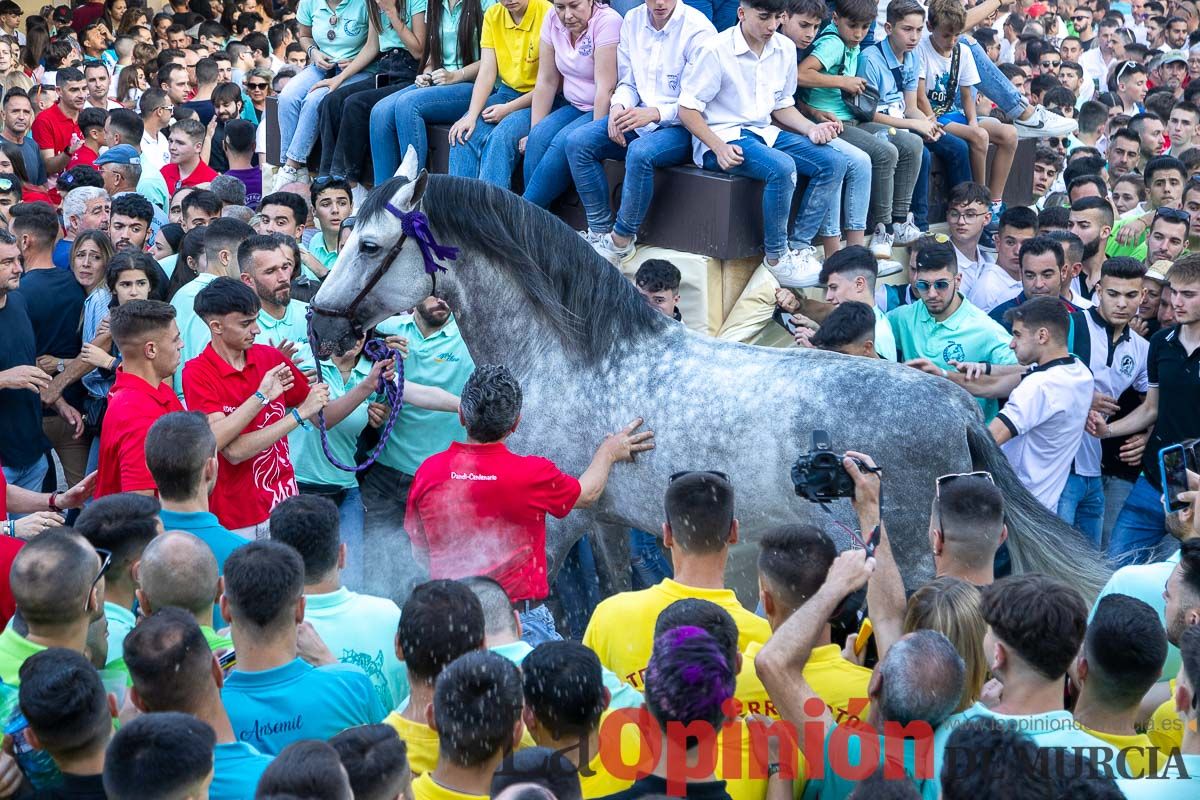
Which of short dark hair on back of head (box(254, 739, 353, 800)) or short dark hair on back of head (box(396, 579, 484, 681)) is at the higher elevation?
short dark hair on back of head (box(254, 739, 353, 800))

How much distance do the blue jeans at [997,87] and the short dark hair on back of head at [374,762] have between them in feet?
25.9

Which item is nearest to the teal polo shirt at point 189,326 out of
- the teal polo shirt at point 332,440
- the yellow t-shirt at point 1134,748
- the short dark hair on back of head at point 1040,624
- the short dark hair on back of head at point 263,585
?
the teal polo shirt at point 332,440

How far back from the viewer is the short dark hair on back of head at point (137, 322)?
5.62 metres

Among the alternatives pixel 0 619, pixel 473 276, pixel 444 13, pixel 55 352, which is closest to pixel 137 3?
pixel 444 13

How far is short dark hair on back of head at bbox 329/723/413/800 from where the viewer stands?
3014mm

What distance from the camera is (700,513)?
4.19 m

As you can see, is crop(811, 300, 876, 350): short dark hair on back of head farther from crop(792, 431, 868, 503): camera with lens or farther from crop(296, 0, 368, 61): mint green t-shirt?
crop(296, 0, 368, 61): mint green t-shirt

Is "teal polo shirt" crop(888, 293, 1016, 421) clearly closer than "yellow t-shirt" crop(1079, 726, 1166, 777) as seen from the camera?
No

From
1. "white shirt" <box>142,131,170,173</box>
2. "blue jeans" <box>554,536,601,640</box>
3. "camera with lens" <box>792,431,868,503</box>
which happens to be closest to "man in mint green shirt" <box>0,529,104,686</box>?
"camera with lens" <box>792,431,868,503</box>

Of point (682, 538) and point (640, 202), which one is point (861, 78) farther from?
point (682, 538)

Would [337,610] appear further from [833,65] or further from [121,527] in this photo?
[833,65]

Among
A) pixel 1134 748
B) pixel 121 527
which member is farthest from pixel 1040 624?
pixel 121 527

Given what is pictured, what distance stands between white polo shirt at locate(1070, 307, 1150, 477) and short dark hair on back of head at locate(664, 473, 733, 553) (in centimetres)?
344

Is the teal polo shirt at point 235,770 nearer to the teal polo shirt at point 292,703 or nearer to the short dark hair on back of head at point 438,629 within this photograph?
the teal polo shirt at point 292,703
